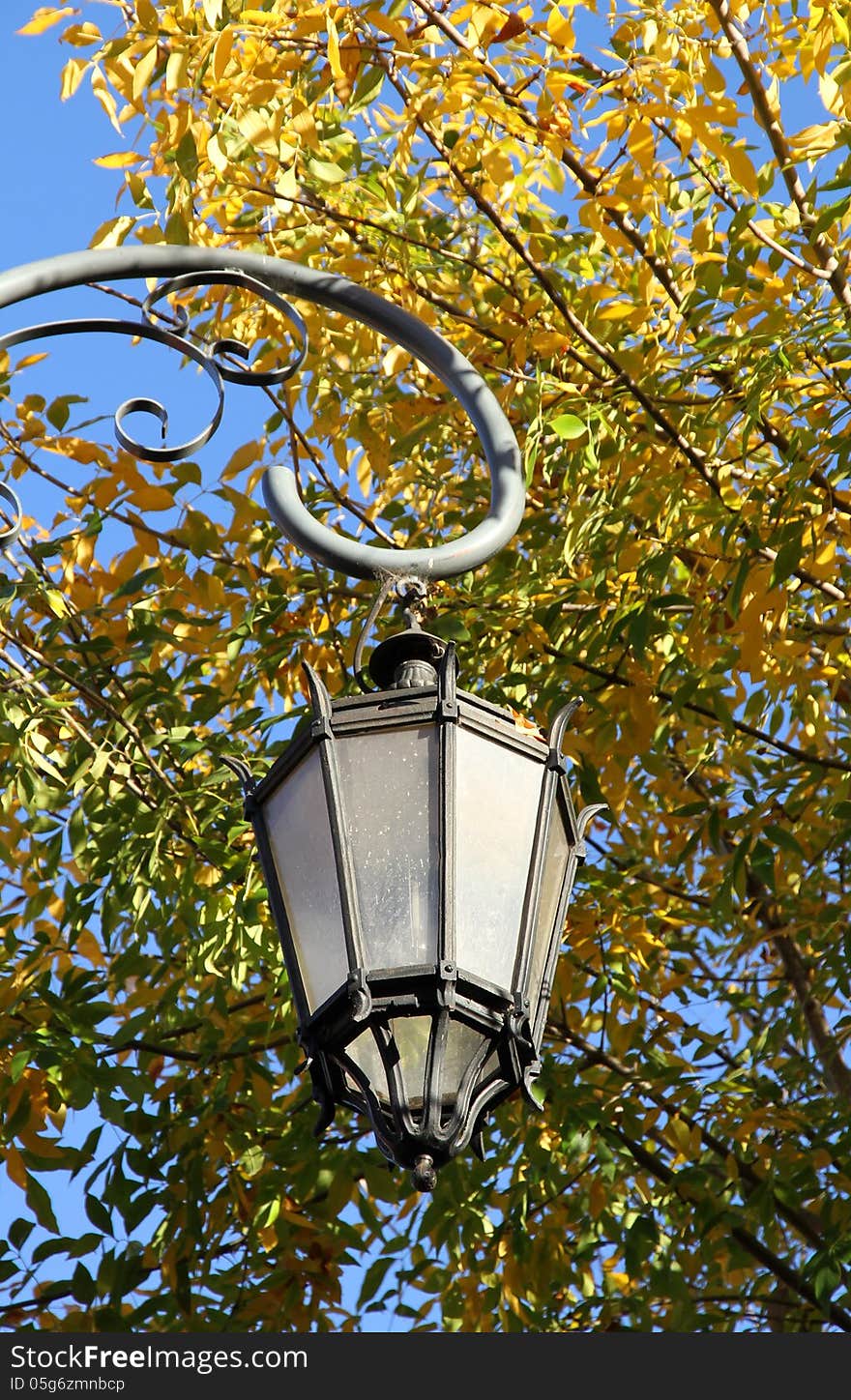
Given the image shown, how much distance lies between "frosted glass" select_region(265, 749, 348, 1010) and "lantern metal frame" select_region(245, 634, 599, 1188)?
17 millimetres

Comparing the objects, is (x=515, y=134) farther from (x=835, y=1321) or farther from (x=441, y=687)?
(x=835, y=1321)

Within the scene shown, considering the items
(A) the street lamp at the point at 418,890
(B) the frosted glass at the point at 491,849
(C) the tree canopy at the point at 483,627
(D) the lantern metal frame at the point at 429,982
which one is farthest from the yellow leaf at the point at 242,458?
(B) the frosted glass at the point at 491,849

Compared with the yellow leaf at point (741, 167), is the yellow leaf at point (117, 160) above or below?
above

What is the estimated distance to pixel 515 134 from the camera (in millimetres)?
3762

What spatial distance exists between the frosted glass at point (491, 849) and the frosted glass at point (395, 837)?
0.13ft

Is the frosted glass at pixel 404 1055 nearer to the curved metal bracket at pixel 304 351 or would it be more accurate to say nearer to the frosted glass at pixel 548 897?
the frosted glass at pixel 548 897

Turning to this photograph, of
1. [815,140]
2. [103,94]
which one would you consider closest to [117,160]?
[103,94]

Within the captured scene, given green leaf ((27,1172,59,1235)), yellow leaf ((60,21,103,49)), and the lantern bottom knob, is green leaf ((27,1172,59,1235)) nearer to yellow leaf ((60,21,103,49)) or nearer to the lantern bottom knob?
the lantern bottom knob

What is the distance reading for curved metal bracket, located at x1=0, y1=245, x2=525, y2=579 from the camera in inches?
101

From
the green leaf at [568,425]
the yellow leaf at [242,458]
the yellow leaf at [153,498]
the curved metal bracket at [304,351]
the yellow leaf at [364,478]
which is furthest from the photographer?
the yellow leaf at [364,478]

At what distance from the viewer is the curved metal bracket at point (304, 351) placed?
8.40 ft

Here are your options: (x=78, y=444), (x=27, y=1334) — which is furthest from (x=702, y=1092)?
(x=78, y=444)

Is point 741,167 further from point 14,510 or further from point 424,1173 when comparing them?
point 424,1173

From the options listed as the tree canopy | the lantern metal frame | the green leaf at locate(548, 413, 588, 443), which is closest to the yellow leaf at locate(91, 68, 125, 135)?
the tree canopy
